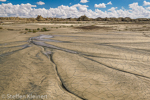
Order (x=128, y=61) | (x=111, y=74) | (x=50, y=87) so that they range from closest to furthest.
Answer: (x=50, y=87) → (x=111, y=74) → (x=128, y=61)

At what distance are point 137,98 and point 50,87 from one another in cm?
221

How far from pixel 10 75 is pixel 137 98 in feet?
12.3

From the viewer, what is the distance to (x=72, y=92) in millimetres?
3143

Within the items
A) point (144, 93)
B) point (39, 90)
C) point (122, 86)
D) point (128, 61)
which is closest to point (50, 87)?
point (39, 90)

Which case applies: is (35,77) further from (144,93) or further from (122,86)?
(144,93)

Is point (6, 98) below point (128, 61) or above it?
below

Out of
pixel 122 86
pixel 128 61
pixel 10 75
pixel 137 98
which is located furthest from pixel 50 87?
pixel 128 61

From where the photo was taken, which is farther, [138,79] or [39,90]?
[138,79]

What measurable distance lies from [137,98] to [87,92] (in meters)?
1.20

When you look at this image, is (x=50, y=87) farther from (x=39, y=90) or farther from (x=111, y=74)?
(x=111, y=74)

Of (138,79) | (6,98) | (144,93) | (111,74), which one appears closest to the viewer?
(6,98)

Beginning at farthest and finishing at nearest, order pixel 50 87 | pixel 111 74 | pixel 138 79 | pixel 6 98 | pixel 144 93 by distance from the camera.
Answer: pixel 111 74
pixel 138 79
pixel 50 87
pixel 144 93
pixel 6 98

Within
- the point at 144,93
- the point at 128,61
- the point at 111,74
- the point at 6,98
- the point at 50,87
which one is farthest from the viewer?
the point at 128,61

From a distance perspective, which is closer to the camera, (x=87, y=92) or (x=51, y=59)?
(x=87, y=92)
